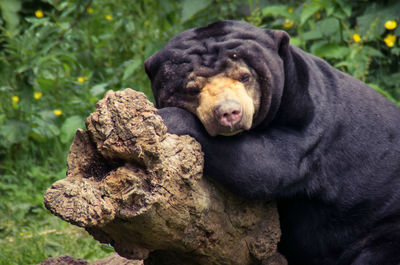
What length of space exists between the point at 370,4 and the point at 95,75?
3.14 metres

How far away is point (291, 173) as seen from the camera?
3.47 m

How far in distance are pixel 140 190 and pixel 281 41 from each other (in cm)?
142

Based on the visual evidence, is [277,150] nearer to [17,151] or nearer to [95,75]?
[17,151]

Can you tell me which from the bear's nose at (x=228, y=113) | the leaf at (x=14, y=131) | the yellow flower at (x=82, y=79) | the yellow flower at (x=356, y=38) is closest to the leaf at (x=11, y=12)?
the yellow flower at (x=82, y=79)

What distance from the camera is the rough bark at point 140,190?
9.28ft

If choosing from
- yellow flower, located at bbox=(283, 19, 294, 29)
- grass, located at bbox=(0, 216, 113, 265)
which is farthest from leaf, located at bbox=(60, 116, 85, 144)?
yellow flower, located at bbox=(283, 19, 294, 29)

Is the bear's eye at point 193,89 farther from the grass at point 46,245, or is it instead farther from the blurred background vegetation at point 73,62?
the blurred background vegetation at point 73,62

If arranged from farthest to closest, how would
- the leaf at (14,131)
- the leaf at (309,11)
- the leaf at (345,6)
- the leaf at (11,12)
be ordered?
1. the leaf at (11,12)
2. the leaf at (345,6)
3. the leaf at (309,11)
4. the leaf at (14,131)

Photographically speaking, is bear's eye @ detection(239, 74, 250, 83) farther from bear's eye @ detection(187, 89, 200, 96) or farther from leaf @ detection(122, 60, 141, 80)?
leaf @ detection(122, 60, 141, 80)

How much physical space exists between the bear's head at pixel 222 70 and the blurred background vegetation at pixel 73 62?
7.31ft

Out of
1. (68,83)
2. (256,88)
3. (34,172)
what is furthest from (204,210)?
(68,83)

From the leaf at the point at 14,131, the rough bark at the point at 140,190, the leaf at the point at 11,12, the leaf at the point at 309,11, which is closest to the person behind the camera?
the rough bark at the point at 140,190

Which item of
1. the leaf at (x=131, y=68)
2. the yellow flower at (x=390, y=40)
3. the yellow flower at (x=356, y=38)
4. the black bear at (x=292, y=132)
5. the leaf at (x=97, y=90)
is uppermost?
the black bear at (x=292, y=132)

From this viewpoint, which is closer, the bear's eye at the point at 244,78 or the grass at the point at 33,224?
the bear's eye at the point at 244,78
